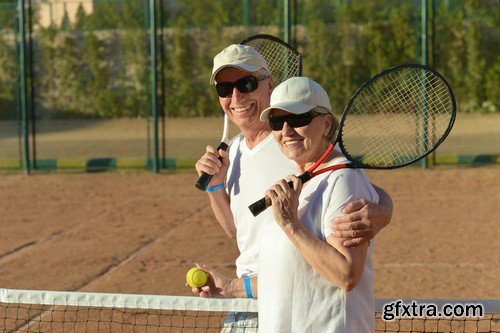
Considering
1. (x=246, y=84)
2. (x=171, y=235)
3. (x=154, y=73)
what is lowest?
(x=171, y=235)

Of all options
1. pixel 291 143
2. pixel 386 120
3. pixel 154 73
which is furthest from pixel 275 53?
pixel 154 73

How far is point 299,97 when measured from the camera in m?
3.63

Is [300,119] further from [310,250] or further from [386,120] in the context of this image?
[386,120]

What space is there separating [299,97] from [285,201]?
16.1 inches

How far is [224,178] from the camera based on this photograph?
4.73 meters

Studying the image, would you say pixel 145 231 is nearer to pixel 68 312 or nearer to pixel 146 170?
pixel 68 312

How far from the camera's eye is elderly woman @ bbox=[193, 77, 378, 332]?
3.39 meters

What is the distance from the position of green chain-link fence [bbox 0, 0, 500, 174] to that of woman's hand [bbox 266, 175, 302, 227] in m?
16.0

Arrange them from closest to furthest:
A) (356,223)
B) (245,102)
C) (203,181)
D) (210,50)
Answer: (356,223), (245,102), (203,181), (210,50)

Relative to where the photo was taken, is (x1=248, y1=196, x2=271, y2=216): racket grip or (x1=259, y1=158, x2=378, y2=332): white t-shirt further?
(x1=248, y1=196, x2=271, y2=216): racket grip

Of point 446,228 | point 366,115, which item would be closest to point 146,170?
point 446,228

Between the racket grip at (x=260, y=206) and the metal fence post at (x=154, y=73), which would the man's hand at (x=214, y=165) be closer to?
the racket grip at (x=260, y=206)

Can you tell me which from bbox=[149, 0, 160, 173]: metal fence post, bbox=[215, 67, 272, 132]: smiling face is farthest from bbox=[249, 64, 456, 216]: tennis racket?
bbox=[149, 0, 160, 173]: metal fence post

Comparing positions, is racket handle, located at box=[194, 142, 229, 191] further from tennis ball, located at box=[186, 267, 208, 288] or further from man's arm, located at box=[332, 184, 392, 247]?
man's arm, located at box=[332, 184, 392, 247]
